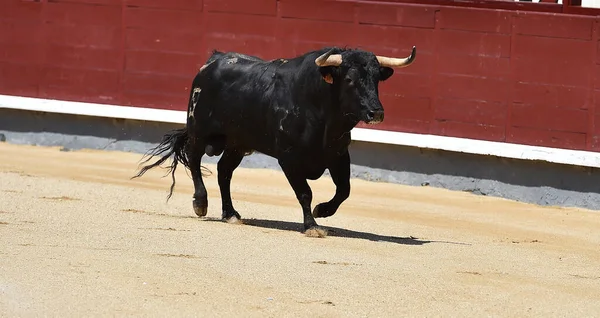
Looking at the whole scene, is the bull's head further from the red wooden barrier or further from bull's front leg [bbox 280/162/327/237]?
the red wooden barrier

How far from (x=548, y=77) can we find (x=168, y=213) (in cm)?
421

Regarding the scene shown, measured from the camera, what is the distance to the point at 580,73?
1256cm

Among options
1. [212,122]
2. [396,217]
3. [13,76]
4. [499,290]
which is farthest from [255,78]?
[13,76]

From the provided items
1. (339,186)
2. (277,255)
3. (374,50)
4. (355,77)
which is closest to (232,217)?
(339,186)

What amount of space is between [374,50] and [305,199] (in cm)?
449

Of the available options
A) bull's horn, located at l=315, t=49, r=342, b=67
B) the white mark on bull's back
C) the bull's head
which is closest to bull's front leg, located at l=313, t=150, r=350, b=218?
the bull's head

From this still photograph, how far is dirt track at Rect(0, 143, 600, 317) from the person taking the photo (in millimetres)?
6531

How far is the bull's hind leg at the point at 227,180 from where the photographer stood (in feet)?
32.0

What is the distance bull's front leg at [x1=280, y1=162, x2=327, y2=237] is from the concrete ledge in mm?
3900

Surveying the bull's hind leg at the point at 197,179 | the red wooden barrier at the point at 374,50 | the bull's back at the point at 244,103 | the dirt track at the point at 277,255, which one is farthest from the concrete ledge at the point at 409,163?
the bull's back at the point at 244,103

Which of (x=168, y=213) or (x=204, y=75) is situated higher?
(x=204, y=75)

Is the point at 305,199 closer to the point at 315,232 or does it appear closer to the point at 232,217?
the point at 315,232

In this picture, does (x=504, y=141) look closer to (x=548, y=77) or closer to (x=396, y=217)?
(x=548, y=77)

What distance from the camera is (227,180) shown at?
32.6 ft
